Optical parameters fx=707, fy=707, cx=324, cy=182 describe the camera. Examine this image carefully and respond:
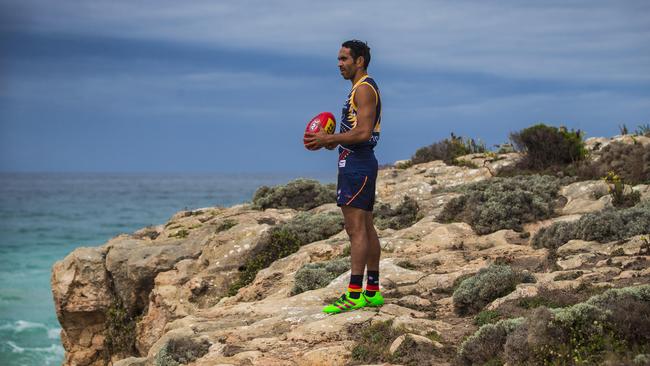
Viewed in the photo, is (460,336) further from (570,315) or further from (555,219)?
(555,219)

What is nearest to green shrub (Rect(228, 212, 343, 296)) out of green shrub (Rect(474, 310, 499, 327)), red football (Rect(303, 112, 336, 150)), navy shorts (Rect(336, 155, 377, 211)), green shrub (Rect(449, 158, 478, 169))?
navy shorts (Rect(336, 155, 377, 211))

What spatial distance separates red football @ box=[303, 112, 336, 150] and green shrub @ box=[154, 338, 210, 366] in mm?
2650

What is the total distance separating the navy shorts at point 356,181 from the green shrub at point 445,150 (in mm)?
13736

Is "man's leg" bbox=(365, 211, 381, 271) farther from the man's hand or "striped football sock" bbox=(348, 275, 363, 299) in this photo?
the man's hand

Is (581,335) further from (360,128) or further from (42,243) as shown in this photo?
(42,243)

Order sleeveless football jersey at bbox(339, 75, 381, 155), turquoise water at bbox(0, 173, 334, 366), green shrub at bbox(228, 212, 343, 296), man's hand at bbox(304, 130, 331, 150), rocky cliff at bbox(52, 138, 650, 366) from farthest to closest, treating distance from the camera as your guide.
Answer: turquoise water at bbox(0, 173, 334, 366), green shrub at bbox(228, 212, 343, 296), sleeveless football jersey at bbox(339, 75, 381, 155), man's hand at bbox(304, 130, 331, 150), rocky cliff at bbox(52, 138, 650, 366)

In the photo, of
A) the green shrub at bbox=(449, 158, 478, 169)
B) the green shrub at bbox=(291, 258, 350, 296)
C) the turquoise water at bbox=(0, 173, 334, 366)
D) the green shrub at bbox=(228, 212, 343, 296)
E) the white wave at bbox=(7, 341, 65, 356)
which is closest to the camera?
the green shrub at bbox=(291, 258, 350, 296)

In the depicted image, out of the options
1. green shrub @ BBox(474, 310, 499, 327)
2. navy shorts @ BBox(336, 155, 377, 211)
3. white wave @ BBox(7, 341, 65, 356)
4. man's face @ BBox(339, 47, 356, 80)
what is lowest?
white wave @ BBox(7, 341, 65, 356)

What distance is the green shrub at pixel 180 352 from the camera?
7992 mm

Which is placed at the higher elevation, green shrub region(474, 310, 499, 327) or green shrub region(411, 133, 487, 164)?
green shrub region(411, 133, 487, 164)

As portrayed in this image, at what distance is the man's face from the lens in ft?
27.2

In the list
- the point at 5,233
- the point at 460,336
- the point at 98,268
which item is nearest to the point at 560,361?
the point at 460,336

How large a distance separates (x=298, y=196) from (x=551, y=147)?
22.8 feet

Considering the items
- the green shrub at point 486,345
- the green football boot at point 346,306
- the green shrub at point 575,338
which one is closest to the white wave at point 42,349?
the green football boot at point 346,306
